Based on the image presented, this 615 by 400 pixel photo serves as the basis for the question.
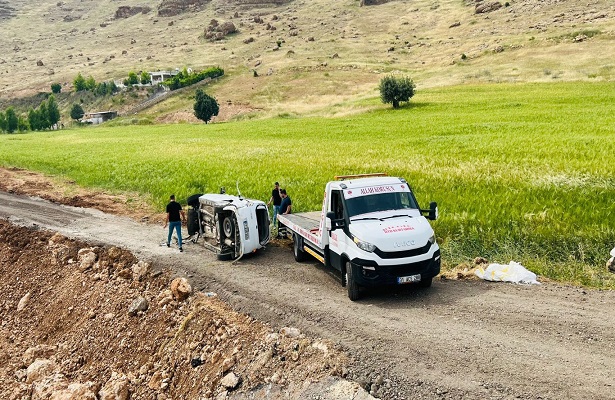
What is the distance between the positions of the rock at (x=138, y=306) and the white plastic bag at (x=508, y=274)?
8.96 metres

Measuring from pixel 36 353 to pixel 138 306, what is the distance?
3238 mm

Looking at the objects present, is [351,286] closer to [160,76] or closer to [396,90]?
[396,90]

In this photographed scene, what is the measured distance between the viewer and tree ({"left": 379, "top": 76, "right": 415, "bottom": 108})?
69.1 m

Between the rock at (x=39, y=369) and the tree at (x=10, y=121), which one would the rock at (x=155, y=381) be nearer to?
the rock at (x=39, y=369)

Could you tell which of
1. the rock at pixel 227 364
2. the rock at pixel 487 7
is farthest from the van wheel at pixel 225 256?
the rock at pixel 487 7

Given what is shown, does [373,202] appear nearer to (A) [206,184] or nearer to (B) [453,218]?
(B) [453,218]

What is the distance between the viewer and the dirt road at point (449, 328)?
8.04 meters

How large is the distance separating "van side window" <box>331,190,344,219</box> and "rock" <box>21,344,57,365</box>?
28.9 feet

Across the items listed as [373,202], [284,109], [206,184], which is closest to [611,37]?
[284,109]

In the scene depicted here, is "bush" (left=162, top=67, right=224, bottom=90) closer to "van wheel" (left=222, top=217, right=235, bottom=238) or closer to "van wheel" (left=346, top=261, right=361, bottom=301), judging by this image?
"van wheel" (left=222, top=217, right=235, bottom=238)

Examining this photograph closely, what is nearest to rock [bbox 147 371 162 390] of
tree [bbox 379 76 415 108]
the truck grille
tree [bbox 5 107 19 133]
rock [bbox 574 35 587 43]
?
the truck grille

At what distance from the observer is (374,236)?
11414mm

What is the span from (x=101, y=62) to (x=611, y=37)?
538 ft

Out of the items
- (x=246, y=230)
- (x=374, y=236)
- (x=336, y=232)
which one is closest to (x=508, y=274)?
(x=374, y=236)
